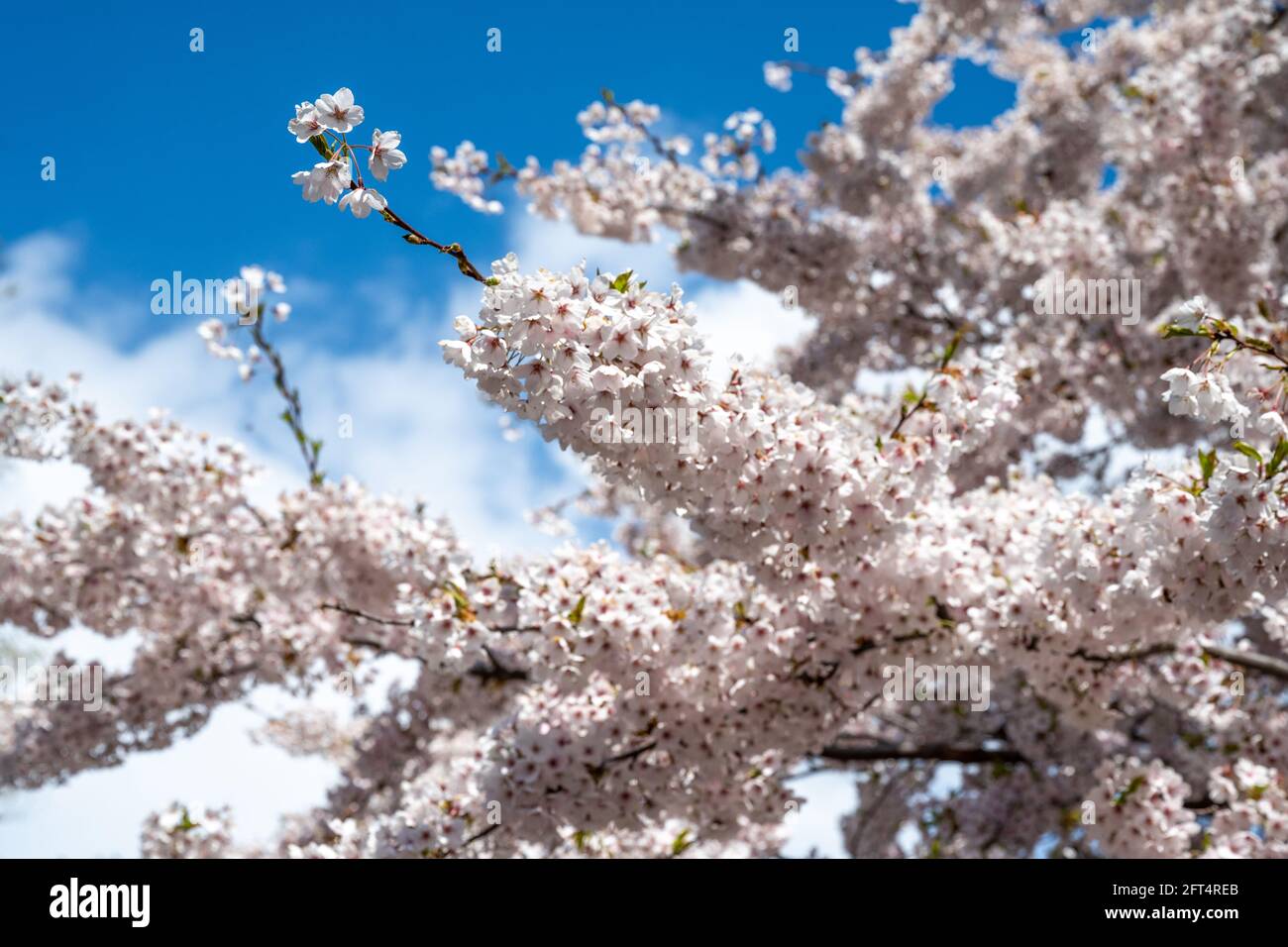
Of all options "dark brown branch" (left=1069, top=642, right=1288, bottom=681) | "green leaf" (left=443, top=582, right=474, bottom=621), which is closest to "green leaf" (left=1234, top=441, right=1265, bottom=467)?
"dark brown branch" (left=1069, top=642, right=1288, bottom=681)

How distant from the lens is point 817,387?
32.7ft

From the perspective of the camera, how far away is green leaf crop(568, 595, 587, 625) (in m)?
4.42

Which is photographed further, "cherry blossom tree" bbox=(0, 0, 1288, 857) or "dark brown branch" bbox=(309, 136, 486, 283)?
"cherry blossom tree" bbox=(0, 0, 1288, 857)

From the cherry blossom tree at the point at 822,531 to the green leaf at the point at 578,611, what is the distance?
0.07 ft

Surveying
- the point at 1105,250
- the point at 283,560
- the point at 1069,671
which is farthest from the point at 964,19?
the point at 283,560

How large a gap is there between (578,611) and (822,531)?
1200mm

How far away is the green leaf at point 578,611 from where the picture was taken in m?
4.42

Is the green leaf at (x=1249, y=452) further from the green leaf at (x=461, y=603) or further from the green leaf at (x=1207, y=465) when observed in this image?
the green leaf at (x=461, y=603)

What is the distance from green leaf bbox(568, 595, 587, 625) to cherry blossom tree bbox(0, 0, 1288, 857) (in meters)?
0.02

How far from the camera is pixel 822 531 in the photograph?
396cm

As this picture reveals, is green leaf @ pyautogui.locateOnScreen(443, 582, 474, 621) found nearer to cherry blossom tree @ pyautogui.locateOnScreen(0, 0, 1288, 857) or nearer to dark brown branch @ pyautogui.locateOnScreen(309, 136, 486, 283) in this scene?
cherry blossom tree @ pyautogui.locateOnScreen(0, 0, 1288, 857)
